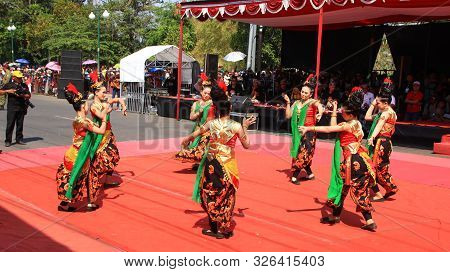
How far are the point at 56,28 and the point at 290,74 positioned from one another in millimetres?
22040

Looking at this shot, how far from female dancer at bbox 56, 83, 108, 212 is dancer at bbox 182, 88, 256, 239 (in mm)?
1619

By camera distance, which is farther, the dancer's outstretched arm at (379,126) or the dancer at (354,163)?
the dancer's outstretched arm at (379,126)

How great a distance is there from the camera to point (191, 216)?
691 cm

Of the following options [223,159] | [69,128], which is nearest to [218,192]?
[223,159]

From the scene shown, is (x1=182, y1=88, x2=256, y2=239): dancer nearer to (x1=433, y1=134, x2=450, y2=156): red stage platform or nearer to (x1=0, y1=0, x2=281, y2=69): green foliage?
(x1=433, y1=134, x2=450, y2=156): red stage platform

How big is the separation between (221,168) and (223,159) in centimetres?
11

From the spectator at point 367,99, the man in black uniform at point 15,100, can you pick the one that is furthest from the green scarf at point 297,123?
the spectator at point 367,99

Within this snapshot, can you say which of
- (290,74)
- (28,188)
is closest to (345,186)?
(28,188)

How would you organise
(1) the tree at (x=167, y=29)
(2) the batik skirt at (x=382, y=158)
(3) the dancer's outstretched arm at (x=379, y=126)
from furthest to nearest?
1. (1) the tree at (x=167, y=29)
2. (2) the batik skirt at (x=382, y=158)
3. (3) the dancer's outstretched arm at (x=379, y=126)

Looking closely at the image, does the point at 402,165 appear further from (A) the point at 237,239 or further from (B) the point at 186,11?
(B) the point at 186,11

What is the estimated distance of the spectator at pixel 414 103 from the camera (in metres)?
15.6

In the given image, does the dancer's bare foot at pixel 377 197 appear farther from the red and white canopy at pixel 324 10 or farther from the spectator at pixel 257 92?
the spectator at pixel 257 92

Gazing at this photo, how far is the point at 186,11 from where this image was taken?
17297mm

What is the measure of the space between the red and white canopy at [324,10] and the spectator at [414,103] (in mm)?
2461
